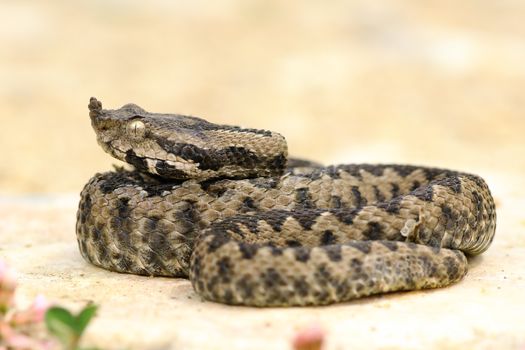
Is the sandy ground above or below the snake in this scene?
above

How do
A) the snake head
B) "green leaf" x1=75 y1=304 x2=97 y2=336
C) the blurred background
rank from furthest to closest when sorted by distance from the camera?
the blurred background
the snake head
"green leaf" x1=75 y1=304 x2=97 y2=336

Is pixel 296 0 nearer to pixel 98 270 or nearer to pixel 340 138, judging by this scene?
pixel 340 138

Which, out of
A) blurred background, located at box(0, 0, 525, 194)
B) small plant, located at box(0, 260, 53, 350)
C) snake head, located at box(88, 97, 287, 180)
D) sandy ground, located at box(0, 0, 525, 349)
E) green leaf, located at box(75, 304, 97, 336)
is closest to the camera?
green leaf, located at box(75, 304, 97, 336)

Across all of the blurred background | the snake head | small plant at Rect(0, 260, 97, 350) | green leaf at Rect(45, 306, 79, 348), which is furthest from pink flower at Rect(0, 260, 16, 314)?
the blurred background

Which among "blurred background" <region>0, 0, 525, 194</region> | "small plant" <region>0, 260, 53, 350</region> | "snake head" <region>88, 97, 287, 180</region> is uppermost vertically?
"blurred background" <region>0, 0, 525, 194</region>

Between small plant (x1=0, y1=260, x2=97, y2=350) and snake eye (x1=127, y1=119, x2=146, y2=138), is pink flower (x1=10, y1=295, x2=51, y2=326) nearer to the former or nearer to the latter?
small plant (x1=0, y1=260, x2=97, y2=350)

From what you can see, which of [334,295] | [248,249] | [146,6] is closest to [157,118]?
[248,249]

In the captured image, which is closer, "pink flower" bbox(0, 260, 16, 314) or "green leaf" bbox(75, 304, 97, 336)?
"green leaf" bbox(75, 304, 97, 336)

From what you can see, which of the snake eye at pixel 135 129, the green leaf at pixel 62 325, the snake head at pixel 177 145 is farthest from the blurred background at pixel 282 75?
the green leaf at pixel 62 325
